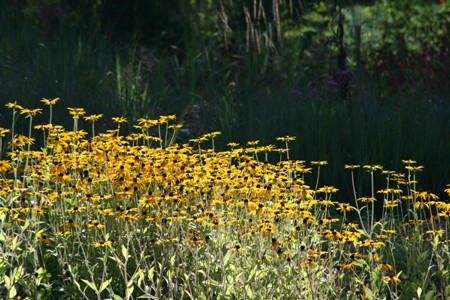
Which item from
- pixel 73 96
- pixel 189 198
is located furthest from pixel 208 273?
pixel 73 96

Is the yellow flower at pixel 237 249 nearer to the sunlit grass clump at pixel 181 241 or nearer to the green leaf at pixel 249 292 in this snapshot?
the sunlit grass clump at pixel 181 241

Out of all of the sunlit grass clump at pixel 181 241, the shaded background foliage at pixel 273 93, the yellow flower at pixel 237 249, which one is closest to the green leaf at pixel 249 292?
the sunlit grass clump at pixel 181 241

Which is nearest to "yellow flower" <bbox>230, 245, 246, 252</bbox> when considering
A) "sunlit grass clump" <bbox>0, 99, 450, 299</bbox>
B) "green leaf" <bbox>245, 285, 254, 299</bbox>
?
"sunlit grass clump" <bbox>0, 99, 450, 299</bbox>

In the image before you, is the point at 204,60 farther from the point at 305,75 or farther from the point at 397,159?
the point at 397,159

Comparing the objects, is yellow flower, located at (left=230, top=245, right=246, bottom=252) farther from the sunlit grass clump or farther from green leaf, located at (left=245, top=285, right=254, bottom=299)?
green leaf, located at (left=245, top=285, right=254, bottom=299)

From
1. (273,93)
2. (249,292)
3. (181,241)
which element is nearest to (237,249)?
(249,292)

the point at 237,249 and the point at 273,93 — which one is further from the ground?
the point at 237,249

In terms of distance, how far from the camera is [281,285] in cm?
379

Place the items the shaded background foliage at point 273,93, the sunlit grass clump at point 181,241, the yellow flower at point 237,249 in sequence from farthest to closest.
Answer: the shaded background foliage at point 273,93 < the sunlit grass clump at point 181,241 < the yellow flower at point 237,249

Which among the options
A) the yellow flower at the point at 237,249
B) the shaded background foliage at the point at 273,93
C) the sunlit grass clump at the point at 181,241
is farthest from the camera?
the shaded background foliage at the point at 273,93

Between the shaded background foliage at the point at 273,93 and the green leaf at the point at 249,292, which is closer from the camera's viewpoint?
the green leaf at the point at 249,292

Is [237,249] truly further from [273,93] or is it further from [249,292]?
[273,93]

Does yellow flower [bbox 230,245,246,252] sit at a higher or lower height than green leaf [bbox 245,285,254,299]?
higher

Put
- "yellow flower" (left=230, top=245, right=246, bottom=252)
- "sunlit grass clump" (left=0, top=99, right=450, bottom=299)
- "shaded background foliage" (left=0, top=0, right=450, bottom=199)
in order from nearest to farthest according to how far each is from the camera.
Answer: "yellow flower" (left=230, top=245, right=246, bottom=252) → "sunlit grass clump" (left=0, top=99, right=450, bottom=299) → "shaded background foliage" (left=0, top=0, right=450, bottom=199)
